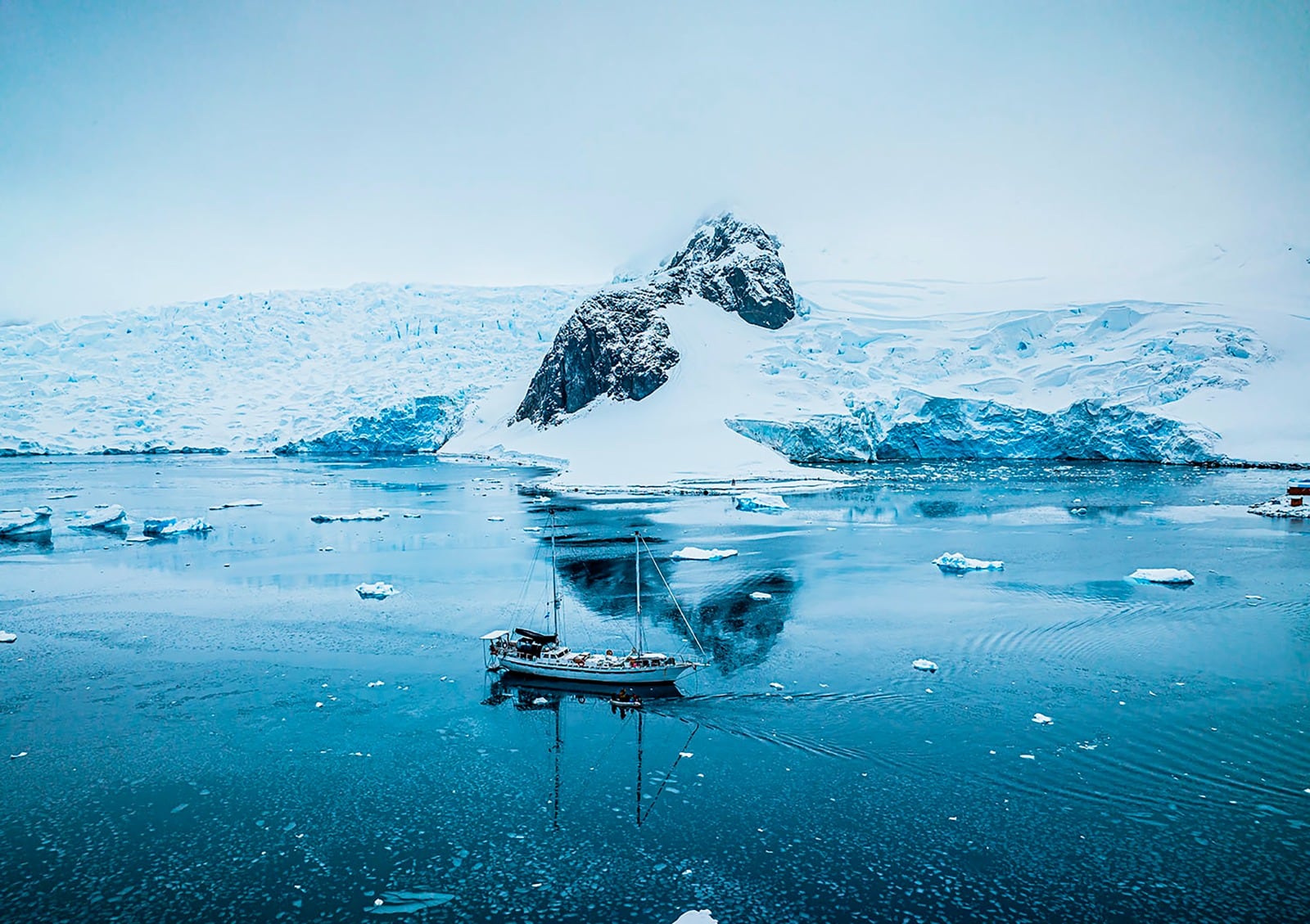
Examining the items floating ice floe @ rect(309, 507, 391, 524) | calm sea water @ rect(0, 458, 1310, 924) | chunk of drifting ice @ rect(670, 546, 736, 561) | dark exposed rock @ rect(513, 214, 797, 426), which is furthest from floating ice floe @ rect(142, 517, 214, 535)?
dark exposed rock @ rect(513, 214, 797, 426)

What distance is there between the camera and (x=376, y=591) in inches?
952

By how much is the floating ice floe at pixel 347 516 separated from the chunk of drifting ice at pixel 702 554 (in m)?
18.3

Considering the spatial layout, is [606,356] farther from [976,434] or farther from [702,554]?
[702,554]

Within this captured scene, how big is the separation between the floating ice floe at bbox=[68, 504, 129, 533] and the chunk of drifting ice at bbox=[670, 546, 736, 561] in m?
27.3

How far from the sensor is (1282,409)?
72.4 meters

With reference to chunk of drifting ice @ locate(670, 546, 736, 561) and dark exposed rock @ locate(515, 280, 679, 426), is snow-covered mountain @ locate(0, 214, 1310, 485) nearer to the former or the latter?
dark exposed rock @ locate(515, 280, 679, 426)

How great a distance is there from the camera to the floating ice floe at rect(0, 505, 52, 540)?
118 ft

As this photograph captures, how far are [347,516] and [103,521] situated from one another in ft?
36.0

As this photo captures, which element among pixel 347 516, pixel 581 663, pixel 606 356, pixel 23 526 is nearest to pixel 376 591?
pixel 581 663

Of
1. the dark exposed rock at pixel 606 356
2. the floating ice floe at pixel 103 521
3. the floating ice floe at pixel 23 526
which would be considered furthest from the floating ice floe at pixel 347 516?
the dark exposed rock at pixel 606 356

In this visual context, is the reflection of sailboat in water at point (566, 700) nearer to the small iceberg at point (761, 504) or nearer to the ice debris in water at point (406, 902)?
the ice debris in water at point (406, 902)

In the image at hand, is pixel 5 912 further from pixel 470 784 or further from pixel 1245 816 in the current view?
pixel 1245 816

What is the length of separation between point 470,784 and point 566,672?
4.64 m

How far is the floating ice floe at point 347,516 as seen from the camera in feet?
132
